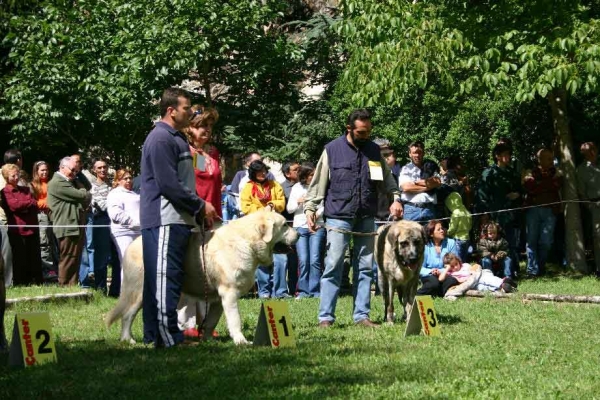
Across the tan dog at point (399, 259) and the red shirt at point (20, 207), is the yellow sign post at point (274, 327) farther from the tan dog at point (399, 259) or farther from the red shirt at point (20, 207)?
the red shirt at point (20, 207)

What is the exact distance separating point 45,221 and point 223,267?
903 centimetres

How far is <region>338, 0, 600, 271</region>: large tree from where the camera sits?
13773 millimetres

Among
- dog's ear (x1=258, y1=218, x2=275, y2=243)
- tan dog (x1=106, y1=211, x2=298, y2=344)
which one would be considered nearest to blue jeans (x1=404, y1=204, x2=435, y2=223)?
tan dog (x1=106, y1=211, x2=298, y2=344)

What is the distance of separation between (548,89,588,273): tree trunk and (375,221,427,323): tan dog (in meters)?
6.78

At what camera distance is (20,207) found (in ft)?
45.8

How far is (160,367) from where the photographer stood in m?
6.83

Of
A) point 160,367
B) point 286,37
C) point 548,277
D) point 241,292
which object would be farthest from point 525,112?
point 160,367

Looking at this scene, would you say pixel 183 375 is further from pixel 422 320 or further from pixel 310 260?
pixel 310 260

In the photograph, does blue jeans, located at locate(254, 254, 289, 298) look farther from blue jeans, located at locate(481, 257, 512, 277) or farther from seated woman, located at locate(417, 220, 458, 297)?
blue jeans, located at locate(481, 257, 512, 277)

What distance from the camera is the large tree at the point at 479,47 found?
13773mm

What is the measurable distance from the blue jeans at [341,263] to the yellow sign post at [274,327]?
1693 mm

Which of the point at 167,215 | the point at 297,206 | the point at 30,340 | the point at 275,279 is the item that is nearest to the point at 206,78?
the point at 297,206

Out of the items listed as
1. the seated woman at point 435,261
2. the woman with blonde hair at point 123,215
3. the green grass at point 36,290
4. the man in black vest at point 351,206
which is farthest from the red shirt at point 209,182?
the seated woman at point 435,261

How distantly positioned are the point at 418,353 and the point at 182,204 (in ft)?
7.38
